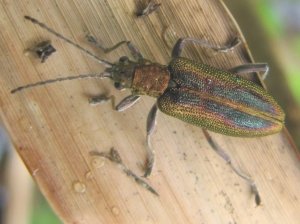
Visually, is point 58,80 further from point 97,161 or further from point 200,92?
point 200,92

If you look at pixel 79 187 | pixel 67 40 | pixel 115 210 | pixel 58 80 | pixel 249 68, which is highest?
pixel 67 40

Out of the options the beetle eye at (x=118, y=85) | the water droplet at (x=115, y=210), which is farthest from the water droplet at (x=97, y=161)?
the beetle eye at (x=118, y=85)

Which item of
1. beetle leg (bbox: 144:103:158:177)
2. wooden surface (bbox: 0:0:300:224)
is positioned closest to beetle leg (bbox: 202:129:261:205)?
wooden surface (bbox: 0:0:300:224)

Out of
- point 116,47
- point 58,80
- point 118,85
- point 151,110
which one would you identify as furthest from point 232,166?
point 58,80

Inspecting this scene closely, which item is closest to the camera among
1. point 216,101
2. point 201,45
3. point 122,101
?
point 216,101

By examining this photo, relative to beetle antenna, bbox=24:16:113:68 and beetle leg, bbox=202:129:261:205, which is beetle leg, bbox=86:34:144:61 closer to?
beetle antenna, bbox=24:16:113:68

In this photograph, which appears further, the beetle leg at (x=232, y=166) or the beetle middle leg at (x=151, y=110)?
the beetle leg at (x=232, y=166)

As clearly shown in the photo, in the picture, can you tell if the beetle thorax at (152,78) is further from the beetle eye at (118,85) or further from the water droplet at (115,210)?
the water droplet at (115,210)
